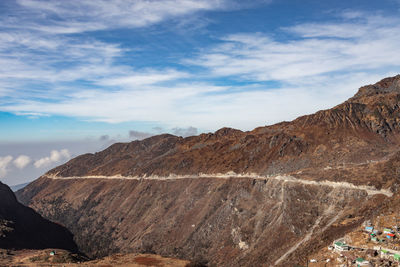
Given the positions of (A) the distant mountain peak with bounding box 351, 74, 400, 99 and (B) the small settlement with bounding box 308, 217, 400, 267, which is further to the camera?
(A) the distant mountain peak with bounding box 351, 74, 400, 99

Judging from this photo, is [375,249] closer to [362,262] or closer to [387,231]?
[362,262]

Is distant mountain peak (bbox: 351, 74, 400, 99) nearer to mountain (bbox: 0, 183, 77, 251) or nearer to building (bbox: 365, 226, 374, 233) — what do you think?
building (bbox: 365, 226, 374, 233)

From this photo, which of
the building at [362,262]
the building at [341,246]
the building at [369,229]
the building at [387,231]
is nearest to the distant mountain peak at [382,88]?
the building at [369,229]

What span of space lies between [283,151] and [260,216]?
3996 centimetres

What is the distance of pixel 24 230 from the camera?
101m

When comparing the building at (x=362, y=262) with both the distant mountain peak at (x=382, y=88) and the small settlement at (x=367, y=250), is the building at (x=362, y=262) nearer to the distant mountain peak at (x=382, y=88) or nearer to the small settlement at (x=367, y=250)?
the small settlement at (x=367, y=250)

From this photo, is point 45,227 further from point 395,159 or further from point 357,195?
point 395,159

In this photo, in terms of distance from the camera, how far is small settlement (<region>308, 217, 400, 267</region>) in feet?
135

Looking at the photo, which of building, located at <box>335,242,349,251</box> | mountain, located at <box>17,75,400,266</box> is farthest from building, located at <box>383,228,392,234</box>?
mountain, located at <box>17,75,400,266</box>

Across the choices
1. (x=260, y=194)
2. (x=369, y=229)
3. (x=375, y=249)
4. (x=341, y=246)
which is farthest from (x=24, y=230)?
(x=375, y=249)

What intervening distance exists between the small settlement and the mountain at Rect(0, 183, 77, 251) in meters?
77.6

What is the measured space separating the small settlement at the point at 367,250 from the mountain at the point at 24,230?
7763 cm

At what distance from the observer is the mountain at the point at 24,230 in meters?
87.0

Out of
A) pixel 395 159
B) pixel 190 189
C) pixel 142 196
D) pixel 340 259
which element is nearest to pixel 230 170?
pixel 190 189
